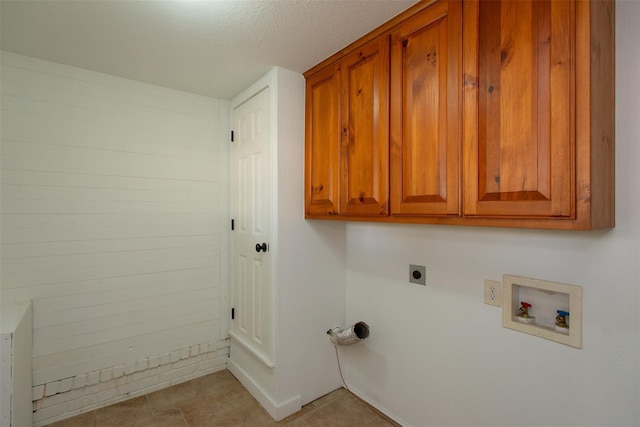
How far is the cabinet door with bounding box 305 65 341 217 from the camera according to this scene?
5.92 ft

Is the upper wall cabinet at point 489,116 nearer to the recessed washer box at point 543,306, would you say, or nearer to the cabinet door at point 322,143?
the cabinet door at point 322,143

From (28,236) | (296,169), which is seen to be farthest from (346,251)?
(28,236)

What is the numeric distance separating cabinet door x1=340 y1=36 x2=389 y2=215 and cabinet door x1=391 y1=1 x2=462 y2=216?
0.05 metres

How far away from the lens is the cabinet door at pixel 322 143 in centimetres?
180

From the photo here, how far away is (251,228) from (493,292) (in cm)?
159

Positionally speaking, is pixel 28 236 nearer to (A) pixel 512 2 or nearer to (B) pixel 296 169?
(B) pixel 296 169

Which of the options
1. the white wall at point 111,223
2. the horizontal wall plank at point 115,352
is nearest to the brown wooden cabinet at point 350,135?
the white wall at point 111,223

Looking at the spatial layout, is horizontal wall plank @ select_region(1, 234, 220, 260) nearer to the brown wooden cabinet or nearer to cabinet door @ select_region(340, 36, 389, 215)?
the brown wooden cabinet

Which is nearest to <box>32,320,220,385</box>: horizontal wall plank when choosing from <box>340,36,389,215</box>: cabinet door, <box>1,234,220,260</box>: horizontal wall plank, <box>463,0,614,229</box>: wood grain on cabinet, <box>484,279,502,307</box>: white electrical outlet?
<box>1,234,220,260</box>: horizontal wall plank

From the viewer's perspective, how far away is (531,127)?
39.5 inches

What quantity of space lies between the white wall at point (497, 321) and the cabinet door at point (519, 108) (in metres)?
0.35

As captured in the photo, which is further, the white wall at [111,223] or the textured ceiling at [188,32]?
the white wall at [111,223]

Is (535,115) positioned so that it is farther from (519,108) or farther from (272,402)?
(272,402)

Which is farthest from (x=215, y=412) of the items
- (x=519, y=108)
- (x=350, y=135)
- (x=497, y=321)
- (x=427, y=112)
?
(x=519, y=108)
